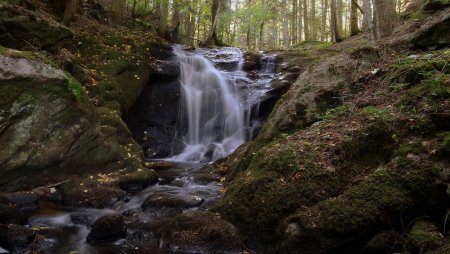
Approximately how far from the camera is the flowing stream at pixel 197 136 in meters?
5.92

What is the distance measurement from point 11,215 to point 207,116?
26.0 ft

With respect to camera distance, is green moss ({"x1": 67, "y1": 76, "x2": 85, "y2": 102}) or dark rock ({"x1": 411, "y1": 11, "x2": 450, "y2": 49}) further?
green moss ({"x1": 67, "y1": 76, "x2": 85, "y2": 102})

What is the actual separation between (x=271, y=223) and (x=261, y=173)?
95cm

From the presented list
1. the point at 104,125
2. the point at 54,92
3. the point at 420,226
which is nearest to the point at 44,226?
the point at 54,92

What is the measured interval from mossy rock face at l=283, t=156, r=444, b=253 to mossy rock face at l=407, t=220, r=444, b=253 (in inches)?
10.8

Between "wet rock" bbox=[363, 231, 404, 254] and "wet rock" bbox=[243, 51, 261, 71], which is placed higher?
"wet rock" bbox=[243, 51, 261, 71]

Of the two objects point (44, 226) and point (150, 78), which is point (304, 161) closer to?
point (44, 226)

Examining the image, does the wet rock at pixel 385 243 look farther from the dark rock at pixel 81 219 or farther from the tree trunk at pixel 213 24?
the tree trunk at pixel 213 24

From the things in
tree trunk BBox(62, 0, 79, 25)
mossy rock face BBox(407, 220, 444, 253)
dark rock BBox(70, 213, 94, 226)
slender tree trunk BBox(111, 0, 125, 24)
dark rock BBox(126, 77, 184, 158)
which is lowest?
dark rock BBox(70, 213, 94, 226)

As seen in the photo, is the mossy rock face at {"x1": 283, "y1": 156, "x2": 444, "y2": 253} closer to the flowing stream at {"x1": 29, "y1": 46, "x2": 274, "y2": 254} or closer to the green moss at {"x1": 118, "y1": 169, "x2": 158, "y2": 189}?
the flowing stream at {"x1": 29, "y1": 46, "x2": 274, "y2": 254}

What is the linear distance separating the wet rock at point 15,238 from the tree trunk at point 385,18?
885 cm

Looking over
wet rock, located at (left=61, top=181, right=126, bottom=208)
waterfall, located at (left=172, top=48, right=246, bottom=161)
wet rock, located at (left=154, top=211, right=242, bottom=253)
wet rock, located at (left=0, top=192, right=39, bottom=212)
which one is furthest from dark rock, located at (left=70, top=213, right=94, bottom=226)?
waterfall, located at (left=172, top=48, right=246, bottom=161)

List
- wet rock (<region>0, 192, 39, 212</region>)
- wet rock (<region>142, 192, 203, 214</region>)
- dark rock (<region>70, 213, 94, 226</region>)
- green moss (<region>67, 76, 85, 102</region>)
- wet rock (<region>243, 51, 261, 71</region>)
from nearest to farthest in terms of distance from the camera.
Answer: dark rock (<region>70, 213, 94, 226</region>)
wet rock (<region>0, 192, 39, 212</region>)
wet rock (<region>142, 192, 203, 214</region>)
green moss (<region>67, 76, 85, 102</region>)
wet rock (<region>243, 51, 261, 71</region>)

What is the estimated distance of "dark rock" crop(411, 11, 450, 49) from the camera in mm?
7254
